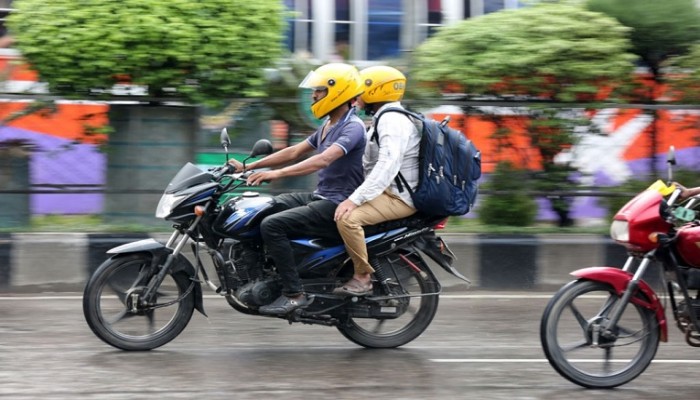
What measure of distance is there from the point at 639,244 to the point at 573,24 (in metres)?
4.23

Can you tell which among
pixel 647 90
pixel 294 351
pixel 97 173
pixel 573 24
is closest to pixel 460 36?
pixel 573 24

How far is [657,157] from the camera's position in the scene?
9.55m

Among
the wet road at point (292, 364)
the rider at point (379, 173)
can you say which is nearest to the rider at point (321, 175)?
the rider at point (379, 173)

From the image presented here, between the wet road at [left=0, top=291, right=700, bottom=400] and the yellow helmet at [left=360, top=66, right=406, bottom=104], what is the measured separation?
4.97 ft

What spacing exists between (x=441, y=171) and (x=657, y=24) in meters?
4.19

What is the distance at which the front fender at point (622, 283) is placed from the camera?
5637mm

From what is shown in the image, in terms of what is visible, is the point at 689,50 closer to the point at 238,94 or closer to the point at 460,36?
the point at 460,36

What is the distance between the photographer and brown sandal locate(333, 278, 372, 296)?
657 centimetres

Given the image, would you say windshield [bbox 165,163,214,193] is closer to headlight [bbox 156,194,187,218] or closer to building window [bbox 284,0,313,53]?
headlight [bbox 156,194,187,218]

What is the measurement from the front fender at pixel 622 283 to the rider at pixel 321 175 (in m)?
1.56

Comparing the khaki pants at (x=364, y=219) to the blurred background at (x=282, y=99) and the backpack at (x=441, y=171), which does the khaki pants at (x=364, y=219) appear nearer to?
the backpack at (x=441, y=171)

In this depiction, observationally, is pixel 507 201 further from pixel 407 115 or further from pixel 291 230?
pixel 291 230

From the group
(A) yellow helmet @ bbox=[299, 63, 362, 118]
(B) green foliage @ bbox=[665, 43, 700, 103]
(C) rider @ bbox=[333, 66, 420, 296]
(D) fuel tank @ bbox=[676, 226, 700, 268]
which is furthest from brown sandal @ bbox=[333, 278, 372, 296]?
(B) green foliage @ bbox=[665, 43, 700, 103]

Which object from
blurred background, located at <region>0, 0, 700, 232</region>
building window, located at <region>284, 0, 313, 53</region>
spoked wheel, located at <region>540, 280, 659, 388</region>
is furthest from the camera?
building window, located at <region>284, 0, 313, 53</region>
